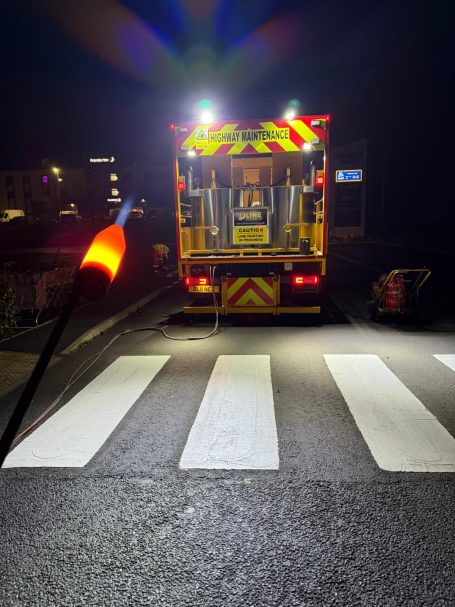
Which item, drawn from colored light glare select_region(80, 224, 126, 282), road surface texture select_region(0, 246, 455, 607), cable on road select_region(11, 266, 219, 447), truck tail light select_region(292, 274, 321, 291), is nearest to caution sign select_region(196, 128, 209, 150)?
cable on road select_region(11, 266, 219, 447)

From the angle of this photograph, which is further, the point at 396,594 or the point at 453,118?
the point at 453,118

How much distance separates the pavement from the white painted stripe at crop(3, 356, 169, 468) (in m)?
1.18

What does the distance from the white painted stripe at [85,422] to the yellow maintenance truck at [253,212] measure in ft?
11.7

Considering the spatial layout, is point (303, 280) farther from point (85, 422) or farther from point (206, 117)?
point (85, 422)

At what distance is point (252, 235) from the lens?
34.4 ft

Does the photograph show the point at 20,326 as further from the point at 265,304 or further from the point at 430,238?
the point at 430,238

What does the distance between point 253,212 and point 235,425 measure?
635cm

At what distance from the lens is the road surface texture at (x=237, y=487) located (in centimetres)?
282

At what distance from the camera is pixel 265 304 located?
10.2 meters

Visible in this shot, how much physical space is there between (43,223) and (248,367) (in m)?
49.1

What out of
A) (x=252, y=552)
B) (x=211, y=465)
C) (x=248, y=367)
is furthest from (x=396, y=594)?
(x=248, y=367)

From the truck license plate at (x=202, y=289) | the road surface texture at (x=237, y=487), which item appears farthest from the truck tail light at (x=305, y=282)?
the road surface texture at (x=237, y=487)

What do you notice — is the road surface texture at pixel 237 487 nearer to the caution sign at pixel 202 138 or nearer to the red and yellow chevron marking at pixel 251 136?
the red and yellow chevron marking at pixel 251 136

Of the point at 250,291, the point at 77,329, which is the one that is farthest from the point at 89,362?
the point at 250,291
